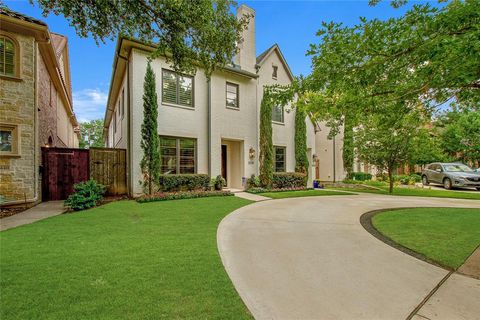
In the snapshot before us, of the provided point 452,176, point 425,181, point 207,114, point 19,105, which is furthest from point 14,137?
point 425,181

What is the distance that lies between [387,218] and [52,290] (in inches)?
277

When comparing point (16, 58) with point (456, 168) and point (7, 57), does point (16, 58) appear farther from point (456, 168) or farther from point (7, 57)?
point (456, 168)

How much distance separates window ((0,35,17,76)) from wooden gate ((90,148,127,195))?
139 inches

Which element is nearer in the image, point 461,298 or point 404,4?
point 461,298

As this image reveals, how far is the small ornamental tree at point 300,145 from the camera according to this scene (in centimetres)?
1443

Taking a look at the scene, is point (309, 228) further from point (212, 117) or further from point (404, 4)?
point (212, 117)

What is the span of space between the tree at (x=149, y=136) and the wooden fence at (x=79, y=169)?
1465mm

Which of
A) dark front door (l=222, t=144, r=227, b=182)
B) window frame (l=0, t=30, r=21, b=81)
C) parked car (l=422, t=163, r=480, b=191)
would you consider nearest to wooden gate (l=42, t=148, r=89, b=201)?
window frame (l=0, t=30, r=21, b=81)

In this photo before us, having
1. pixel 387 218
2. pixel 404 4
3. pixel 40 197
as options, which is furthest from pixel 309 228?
pixel 40 197

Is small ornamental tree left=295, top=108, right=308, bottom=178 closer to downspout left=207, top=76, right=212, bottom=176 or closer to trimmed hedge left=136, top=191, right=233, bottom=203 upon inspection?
downspout left=207, top=76, right=212, bottom=176

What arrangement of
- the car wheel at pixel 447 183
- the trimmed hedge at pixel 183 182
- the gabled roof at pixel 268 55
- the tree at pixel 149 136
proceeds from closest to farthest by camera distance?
the tree at pixel 149 136 → the trimmed hedge at pixel 183 182 → the gabled roof at pixel 268 55 → the car wheel at pixel 447 183

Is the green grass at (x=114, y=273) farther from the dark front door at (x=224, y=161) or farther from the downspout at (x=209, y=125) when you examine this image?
the dark front door at (x=224, y=161)

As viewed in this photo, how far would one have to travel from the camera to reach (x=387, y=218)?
243 inches

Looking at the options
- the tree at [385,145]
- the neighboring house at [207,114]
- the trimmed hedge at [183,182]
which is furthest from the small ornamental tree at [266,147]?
the tree at [385,145]
